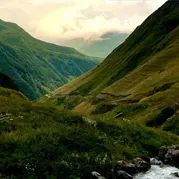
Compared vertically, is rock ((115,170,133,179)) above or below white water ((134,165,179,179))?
above

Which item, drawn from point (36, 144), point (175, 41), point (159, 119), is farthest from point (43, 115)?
point (175, 41)

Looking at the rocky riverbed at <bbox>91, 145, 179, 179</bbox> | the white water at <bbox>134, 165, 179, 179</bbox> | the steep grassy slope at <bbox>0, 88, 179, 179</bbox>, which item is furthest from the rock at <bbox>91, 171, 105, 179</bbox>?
the white water at <bbox>134, 165, 179, 179</bbox>

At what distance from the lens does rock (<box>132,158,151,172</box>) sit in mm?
27487

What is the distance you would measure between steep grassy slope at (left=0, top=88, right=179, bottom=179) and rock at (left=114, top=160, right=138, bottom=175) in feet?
1.62

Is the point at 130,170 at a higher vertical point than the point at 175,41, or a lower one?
lower

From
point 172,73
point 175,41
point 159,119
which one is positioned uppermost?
point 175,41

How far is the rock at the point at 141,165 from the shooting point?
27.5 m

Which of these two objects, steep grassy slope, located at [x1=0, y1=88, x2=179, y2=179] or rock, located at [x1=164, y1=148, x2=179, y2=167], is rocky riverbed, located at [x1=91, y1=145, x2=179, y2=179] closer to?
rock, located at [x1=164, y1=148, x2=179, y2=167]

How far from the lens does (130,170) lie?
26.3 meters

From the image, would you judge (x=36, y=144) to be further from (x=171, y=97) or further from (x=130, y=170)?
(x=171, y=97)

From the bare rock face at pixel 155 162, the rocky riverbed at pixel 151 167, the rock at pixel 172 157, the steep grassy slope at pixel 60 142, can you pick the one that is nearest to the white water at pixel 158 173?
the rocky riverbed at pixel 151 167

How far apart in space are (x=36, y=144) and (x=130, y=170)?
673cm

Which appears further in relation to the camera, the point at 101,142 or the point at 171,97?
the point at 171,97

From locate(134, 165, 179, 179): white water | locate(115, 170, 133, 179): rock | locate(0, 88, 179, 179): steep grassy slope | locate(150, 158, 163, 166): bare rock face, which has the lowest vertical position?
locate(134, 165, 179, 179): white water
